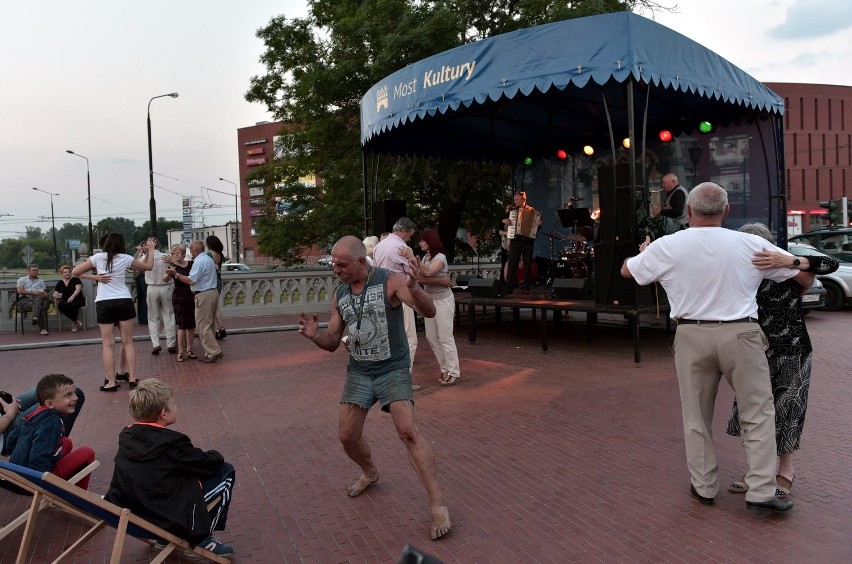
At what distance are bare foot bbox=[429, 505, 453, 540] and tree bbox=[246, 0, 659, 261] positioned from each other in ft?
43.6

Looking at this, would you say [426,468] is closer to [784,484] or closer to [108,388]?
[784,484]

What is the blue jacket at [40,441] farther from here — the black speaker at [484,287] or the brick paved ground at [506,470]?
the black speaker at [484,287]

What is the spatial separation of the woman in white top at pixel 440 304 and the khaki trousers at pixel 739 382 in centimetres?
355

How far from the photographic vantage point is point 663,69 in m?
8.95

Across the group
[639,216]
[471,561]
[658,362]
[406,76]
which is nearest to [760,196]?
[639,216]

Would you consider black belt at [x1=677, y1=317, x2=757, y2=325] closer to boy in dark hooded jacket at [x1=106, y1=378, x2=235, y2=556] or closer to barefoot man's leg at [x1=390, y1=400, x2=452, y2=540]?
barefoot man's leg at [x1=390, y1=400, x2=452, y2=540]

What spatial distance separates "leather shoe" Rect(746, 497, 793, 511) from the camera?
3.95 m

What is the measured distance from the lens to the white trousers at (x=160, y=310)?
1057 cm

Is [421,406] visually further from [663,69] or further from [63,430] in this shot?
[663,69]

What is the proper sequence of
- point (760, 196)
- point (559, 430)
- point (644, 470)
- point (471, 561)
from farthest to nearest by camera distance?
point (760, 196) < point (559, 430) < point (644, 470) < point (471, 561)

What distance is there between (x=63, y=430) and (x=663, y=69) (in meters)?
8.16

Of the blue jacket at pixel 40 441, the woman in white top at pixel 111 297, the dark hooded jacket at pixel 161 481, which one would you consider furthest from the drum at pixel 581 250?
the dark hooded jacket at pixel 161 481

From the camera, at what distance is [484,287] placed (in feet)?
38.3

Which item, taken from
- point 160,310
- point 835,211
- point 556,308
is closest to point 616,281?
point 556,308
